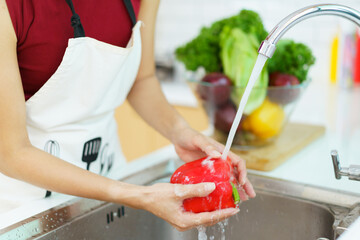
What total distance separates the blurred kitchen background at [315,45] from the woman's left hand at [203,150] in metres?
0.44

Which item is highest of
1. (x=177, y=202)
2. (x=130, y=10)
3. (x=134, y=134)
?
(x=130, y=10)

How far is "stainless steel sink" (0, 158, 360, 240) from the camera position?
0.97 metres

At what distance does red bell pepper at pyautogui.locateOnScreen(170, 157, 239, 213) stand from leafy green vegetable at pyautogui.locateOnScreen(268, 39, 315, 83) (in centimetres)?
56

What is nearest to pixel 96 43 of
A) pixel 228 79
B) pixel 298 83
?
pixel 228 79

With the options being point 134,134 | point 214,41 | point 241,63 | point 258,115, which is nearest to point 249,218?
point 258,115

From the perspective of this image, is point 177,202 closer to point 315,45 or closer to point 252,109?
point 252,109

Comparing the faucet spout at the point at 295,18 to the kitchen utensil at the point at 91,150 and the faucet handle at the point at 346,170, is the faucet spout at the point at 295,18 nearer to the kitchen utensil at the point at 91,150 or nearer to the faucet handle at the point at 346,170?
the faucet handle at the point at 346,170

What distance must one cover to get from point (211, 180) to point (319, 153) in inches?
24.8

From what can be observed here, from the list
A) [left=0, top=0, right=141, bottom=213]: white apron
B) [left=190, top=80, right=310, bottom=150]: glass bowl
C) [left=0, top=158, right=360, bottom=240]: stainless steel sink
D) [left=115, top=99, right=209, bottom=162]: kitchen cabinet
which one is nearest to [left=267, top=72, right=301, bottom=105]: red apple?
[left=190, top=80, right=310, bottom=150]: glass bowl

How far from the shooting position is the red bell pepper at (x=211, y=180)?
33.1 inches

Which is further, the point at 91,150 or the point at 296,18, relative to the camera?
the point at 91,150

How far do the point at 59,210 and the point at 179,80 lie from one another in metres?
1.72

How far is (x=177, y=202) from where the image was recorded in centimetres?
82

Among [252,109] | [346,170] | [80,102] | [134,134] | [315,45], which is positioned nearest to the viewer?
[346,170]
